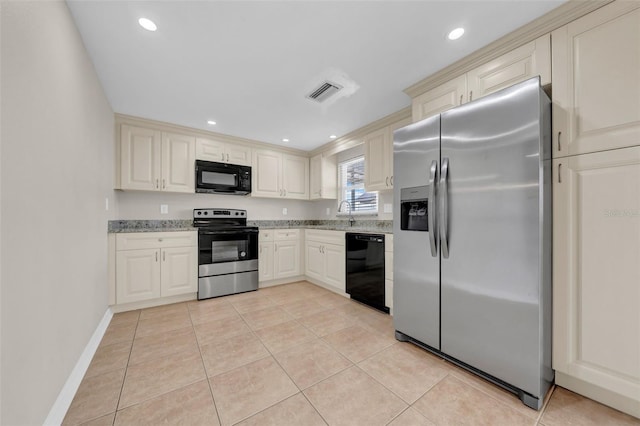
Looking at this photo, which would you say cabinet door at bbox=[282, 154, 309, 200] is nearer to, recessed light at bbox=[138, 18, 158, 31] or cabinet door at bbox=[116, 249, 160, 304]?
cabinet door at bbox=[116, 249, 160, 304]

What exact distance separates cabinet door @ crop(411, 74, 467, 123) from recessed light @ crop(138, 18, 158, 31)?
7.12 ft

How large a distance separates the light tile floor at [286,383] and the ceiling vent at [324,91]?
235 centimetres

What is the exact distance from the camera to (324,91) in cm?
248

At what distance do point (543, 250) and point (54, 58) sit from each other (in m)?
2.90

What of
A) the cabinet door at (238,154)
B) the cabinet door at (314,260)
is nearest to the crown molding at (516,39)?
the cabinet door at (314,260)

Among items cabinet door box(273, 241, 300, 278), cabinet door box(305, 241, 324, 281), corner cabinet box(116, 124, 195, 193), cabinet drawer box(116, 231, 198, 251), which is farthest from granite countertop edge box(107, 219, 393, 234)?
cabinet door box(273, 241, 300, 278)

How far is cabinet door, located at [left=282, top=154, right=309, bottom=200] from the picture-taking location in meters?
4.35

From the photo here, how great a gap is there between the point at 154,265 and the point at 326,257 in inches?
86.8

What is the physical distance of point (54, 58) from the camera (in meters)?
1.30

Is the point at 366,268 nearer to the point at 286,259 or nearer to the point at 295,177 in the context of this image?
the point at 286,259

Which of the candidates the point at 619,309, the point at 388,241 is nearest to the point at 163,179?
the point at 388,241

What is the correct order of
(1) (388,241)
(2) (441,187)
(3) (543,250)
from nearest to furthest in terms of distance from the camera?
(3) (543,250) < (2) (441,187) < (1) (388,241)

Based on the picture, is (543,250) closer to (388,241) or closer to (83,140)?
(388,241)

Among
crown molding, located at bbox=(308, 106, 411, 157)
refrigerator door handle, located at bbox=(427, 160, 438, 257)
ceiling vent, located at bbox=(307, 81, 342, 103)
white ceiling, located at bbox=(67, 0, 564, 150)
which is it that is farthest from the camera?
crown molding, located at bbox=(308, 106, 411, 157)
